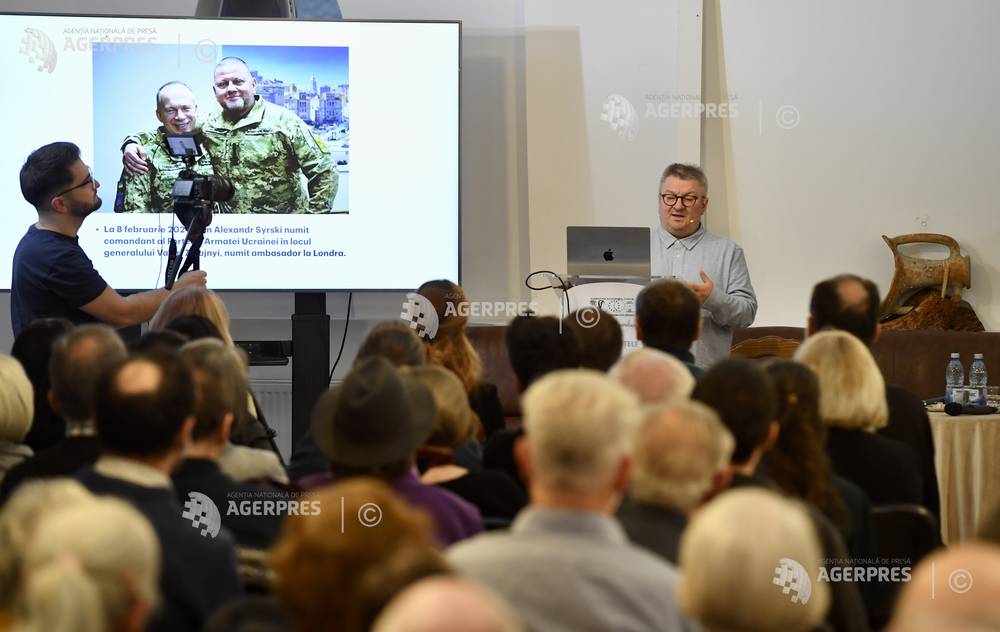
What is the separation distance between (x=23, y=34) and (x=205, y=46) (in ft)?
2.87

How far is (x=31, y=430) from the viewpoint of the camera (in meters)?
2.77

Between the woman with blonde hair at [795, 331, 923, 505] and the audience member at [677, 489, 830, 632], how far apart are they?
4.64ft

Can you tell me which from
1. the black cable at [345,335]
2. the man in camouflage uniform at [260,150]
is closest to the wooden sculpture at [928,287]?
the black cable at [345,335]

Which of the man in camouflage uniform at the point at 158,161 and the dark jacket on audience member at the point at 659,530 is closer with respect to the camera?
the dark jacket on audience member at the point at 659,530

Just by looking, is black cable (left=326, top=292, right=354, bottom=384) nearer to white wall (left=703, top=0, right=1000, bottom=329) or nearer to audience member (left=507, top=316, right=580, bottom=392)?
white wall (left=703, top=0, right=1000, bottom=329)

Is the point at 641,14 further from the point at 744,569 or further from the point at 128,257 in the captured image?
the point at 744,569

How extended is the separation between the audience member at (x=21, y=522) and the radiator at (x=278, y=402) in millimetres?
4926

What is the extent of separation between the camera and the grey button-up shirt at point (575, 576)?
4.59ft

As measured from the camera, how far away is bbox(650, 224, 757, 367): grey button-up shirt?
15.5ft

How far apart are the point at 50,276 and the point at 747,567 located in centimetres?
341

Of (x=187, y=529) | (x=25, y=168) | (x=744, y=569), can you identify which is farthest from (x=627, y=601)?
(x=25, y=168)

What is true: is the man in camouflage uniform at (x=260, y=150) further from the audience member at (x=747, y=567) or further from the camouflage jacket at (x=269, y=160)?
the audience member at (x=747, y=567)

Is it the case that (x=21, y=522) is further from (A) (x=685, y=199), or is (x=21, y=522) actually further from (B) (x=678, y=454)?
(A) (x=685, y=199)
